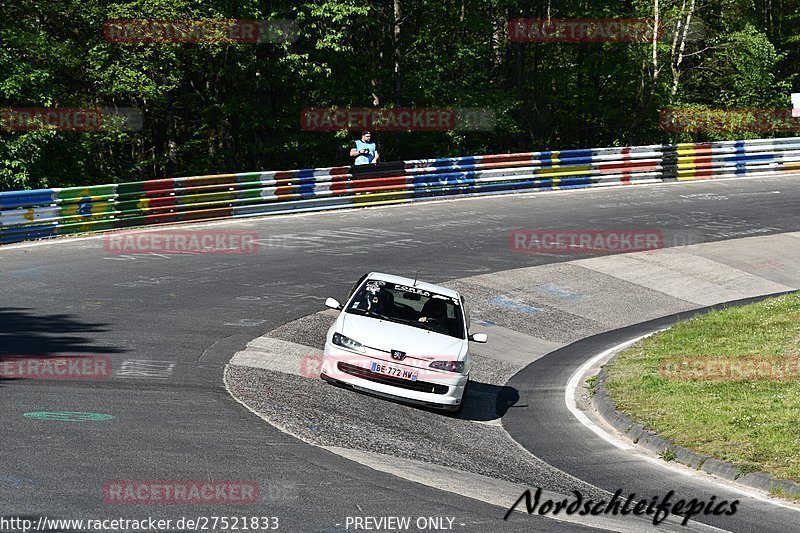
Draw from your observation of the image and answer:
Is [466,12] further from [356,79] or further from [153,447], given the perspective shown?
[153,447]

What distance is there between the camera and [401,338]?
13.3 metres

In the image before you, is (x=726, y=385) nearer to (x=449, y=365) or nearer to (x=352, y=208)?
(x=449, y=365)

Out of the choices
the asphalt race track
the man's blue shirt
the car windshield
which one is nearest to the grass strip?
the asphalt race track

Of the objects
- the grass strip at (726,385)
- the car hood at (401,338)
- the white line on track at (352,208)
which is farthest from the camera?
the white line on track at (352,208)

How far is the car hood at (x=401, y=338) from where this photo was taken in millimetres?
13133

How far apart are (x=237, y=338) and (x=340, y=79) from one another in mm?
19315

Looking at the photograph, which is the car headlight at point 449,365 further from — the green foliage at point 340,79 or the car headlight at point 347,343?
the green foliage at point 340,79

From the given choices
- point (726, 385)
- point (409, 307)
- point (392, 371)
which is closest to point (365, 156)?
point (409, 307)

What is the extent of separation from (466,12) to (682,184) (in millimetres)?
9579

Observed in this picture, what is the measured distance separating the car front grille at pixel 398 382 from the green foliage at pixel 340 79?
15.3 m

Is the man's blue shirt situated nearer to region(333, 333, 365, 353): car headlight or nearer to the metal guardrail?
the metal guardrail

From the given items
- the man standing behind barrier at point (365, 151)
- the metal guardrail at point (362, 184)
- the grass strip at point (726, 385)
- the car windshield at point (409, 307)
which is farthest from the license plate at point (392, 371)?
the man standing behind barrier at point (365, 151)

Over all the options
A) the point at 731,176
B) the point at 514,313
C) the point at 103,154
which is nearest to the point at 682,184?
the point at 731,176

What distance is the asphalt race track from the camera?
8836mm
